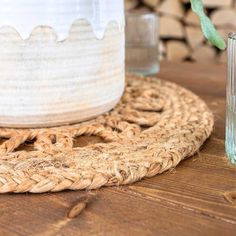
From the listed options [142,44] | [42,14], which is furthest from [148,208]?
[142,44]

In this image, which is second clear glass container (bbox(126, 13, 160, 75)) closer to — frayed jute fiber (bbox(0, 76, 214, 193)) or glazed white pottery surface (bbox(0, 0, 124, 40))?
frayed jute fiber (bbox(0, 76, 214, 193))

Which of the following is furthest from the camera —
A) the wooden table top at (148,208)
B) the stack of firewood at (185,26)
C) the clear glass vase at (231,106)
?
the stack of firewood at (185,26)

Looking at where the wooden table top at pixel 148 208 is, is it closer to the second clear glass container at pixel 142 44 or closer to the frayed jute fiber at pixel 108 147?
the frayed jute fiber at pixel 108 147

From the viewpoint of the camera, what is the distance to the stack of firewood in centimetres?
Answer: 151

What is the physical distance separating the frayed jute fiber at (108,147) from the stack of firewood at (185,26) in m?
0.98

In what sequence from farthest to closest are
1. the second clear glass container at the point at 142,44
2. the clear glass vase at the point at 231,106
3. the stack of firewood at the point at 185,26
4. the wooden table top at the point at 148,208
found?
the stack of firewood at the point at 185,26
the second clear glass container at the point at 142,44
the clear glass vase at the point at 231,106
the wooden table top at the point at 148,208

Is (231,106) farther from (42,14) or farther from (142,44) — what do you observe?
(142,44)

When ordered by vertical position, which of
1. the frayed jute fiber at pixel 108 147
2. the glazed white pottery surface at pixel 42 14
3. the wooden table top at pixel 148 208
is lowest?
the wooden table top at pixel 148 208

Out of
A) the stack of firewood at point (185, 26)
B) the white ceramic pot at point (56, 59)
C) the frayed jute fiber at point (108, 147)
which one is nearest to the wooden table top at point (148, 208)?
the frayed jute fiber at point (108, 147)

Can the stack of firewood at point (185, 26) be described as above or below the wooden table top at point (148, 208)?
above

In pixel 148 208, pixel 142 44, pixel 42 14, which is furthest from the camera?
pixel 142 44

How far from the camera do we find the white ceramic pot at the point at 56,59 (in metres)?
0.45

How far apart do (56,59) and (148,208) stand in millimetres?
202

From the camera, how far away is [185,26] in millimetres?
1584
